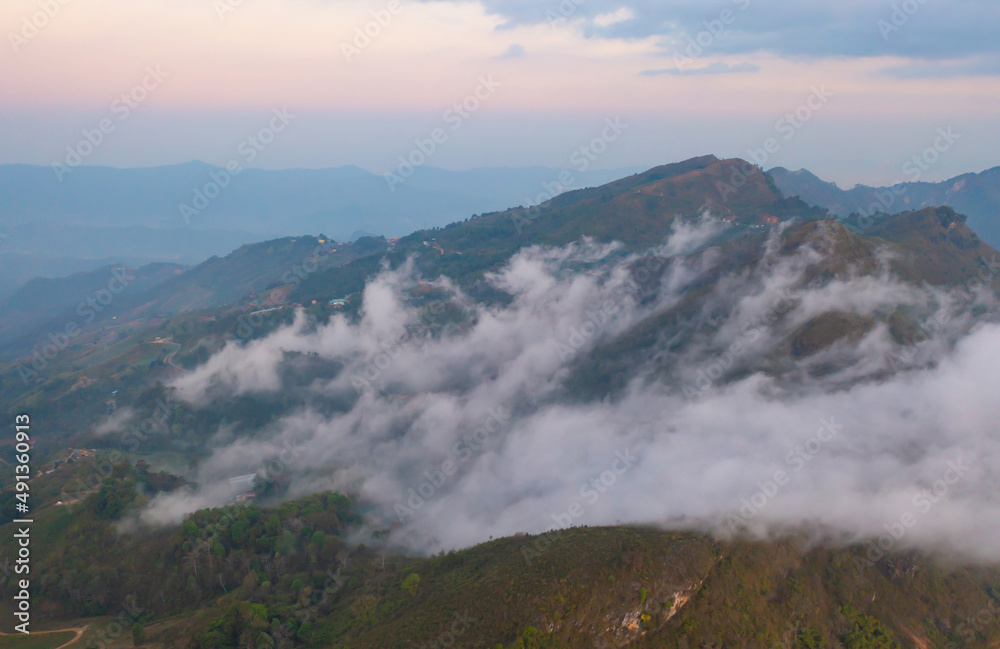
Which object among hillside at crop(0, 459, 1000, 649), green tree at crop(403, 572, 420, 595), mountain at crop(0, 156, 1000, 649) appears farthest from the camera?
green tree at crop(403, 572, 420, 595)

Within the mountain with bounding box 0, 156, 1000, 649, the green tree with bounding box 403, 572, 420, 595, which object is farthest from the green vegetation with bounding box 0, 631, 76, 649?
the green tree with bounding box 403, 572, 420, 595

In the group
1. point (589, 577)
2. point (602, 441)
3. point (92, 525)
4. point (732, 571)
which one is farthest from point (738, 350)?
point (92, 525)

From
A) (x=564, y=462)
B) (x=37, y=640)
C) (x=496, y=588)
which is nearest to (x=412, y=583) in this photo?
(x=496, y=588)

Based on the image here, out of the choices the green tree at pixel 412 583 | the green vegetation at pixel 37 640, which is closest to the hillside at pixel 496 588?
the green tree at pixel 412 583

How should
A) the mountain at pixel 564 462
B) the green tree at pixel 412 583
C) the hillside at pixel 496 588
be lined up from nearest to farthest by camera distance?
the hillside at pixel 496 588 < the mountain at pixel 564 462 < the green tree at pixel 412 583

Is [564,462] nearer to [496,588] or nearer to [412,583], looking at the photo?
[412,583]

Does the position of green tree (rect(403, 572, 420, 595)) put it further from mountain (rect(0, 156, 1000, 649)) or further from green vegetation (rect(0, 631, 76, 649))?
green vegetation (rect(0, 631, 76, 649))

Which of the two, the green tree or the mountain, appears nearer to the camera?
the mountain

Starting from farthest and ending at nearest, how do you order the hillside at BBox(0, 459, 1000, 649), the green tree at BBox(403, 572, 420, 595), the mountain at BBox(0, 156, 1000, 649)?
1. the green tree at BBox(403, 572, 420, 595)
2. the mountain at BBox(0, 156, 1000, 649)
3. the hillside at BBox(0, 459, 1000, 649)

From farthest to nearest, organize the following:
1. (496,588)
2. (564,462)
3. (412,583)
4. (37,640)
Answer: (564,462) < (412,583) < (37,640) < (496,588)

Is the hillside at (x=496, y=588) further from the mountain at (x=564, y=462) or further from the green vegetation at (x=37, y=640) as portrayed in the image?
the green vegetation at (x=37, y=640)

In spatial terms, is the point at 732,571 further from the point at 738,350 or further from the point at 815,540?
the point at 738,350
